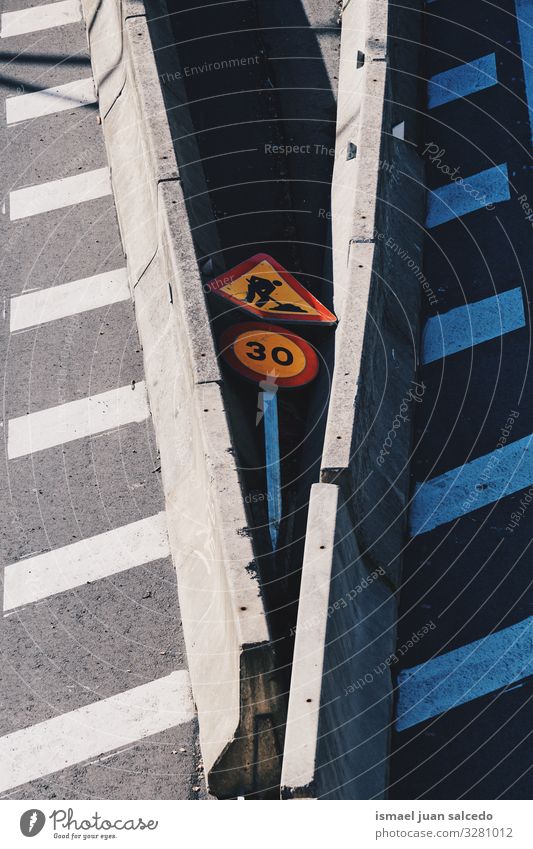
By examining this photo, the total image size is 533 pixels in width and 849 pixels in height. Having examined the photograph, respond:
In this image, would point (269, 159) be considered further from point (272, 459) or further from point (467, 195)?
point (272, 459)

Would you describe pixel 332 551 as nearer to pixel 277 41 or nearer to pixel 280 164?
pixel 280 164

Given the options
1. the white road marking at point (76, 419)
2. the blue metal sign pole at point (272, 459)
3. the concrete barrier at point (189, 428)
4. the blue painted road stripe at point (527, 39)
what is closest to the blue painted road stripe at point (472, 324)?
the blue metal sign pole at point (272, 459)

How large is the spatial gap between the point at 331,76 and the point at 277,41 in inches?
42.0

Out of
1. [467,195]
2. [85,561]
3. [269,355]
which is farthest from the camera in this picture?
[467,195]

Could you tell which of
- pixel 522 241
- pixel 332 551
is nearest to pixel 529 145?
pixel 522 241

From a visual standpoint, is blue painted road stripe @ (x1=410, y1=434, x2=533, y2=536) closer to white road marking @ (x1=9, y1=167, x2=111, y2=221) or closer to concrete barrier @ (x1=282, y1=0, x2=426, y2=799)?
concrete barrier @ (x1=282, y1=0, x2=426, y2=799)

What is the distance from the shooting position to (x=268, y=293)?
1538 centimetres

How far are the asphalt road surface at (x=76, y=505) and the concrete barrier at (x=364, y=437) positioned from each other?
1822mm

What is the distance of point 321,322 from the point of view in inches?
588

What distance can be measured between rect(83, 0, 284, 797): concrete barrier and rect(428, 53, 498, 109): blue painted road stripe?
348 centimetres

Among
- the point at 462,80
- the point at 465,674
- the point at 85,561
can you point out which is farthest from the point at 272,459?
the point at 462,80

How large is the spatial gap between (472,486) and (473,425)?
808mm

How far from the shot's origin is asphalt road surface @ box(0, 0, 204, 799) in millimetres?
13070

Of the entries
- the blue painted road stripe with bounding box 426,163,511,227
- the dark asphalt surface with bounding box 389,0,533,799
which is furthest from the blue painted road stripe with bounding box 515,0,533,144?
the blue painted road stripe with bounding box 426,163,511,227
